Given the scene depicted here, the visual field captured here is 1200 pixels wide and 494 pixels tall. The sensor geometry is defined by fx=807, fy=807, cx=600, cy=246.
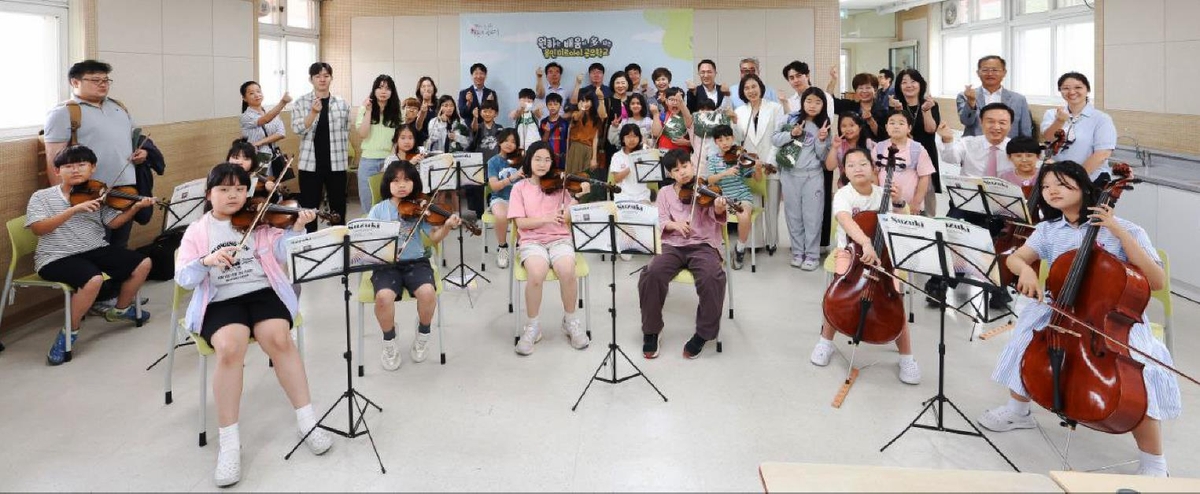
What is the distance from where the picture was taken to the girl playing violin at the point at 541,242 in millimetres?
3930

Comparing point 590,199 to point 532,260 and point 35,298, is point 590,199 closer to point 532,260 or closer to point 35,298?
point 532,260

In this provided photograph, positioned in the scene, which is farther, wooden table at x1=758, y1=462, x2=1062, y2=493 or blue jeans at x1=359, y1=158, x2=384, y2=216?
blue jeans at x1=359, y1=158, x2=384, y2=216

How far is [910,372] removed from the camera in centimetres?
346

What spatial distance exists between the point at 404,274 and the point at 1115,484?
2879 millimetres

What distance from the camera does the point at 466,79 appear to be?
884 cm

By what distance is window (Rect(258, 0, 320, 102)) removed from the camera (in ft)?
25.6

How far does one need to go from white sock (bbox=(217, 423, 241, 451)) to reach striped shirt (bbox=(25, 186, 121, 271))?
1922 millimetres

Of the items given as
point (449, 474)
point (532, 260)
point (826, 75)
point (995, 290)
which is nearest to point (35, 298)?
point (532, 260)

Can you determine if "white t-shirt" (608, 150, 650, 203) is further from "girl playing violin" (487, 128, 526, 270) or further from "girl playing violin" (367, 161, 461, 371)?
"girl playing violin" (367, 161, 461, 371)

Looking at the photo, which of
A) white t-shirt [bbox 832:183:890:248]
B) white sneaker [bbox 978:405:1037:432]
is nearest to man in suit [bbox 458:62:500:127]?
white t-shirt [bbox 832:183:890:248]

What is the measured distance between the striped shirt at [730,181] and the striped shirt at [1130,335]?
2.56m

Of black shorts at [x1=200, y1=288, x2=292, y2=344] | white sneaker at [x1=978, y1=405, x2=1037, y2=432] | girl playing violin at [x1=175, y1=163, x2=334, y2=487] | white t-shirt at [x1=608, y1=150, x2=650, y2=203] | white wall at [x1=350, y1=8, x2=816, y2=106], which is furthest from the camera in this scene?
white wall at [x1=350, y1=8, x2=816, y2=106]

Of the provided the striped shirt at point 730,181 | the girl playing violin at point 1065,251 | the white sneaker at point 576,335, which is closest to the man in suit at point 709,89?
the striped shirt at point 730,181

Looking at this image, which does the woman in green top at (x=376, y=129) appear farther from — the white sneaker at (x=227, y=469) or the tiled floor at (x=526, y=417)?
the white sneaker at (x=227, y=469)
